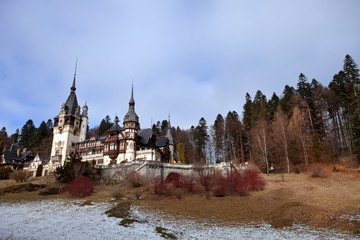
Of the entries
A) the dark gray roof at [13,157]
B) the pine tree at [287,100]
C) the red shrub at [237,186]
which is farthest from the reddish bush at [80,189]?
the dark gray roof at [13,157]

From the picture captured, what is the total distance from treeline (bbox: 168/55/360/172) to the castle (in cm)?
606

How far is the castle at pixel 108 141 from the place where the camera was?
1841 inches

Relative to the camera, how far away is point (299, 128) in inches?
1478

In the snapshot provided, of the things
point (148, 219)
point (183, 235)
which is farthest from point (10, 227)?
point (183, 235)

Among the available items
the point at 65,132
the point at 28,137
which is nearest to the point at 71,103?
the point at 65,132

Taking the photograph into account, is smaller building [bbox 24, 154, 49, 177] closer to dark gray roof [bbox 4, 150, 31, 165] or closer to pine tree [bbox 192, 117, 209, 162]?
dark gray roof [bbox 4, 150, 31, 165]

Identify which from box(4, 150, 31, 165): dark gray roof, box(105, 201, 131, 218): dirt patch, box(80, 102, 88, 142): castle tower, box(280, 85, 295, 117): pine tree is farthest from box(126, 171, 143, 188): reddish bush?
box(4, 150, 31, 165): dark gray roof

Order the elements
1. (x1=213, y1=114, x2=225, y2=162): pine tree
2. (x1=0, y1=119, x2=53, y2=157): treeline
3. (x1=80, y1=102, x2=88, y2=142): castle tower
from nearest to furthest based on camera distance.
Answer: (x1=213, y1=114, x2=225, y2=162): pine tree
(x1=80, y1=102, x2=88, y2=142): castle tower
(x1=0, y1=119, x2=53, y2=157): treeline

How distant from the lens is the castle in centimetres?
4675

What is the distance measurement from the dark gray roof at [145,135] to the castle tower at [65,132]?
692 inches

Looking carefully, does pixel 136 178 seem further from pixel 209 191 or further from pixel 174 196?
pixel 209 191

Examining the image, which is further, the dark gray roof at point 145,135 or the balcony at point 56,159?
the balcony at point 56,159

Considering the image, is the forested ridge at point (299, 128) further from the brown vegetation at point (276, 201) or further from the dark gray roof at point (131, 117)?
the dark gray roof at point (131, 117)

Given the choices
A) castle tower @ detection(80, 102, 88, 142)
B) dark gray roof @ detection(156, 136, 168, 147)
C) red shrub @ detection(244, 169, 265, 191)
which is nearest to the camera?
red shrub @ detection(244, 169, 265, 191)
